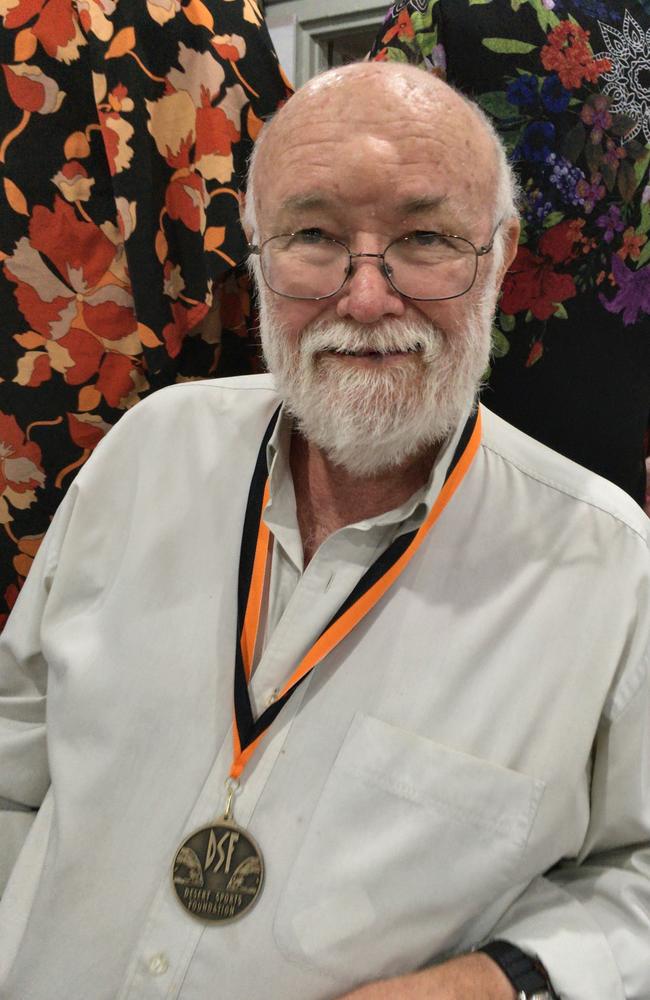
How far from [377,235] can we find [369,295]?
8cm

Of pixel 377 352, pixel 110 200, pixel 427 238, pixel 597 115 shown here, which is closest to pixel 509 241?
pixel 427 238

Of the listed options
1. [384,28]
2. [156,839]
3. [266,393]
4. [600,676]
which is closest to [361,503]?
[266,393]

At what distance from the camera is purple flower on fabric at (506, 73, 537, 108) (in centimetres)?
122

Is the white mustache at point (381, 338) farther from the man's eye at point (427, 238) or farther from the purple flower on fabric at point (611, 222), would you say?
the purple flower on fabric at point (611, 222)

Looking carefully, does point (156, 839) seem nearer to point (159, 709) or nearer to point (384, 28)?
point (159, 709)

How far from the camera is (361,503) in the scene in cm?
109

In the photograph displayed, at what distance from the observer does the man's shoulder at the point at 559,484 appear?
3.38 feet

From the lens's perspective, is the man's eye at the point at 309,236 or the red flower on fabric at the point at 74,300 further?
the red flower on fabric at the point at 74,300

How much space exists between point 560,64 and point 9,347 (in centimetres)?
97

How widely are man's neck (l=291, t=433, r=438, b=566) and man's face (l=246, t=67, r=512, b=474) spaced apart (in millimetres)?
74

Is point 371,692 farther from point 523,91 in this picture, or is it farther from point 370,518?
point 523,91

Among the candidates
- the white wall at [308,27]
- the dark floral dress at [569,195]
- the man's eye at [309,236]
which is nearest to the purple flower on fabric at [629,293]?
the dark floral dress at [569,195]

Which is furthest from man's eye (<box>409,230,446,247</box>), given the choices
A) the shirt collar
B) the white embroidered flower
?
the white embroidered flower

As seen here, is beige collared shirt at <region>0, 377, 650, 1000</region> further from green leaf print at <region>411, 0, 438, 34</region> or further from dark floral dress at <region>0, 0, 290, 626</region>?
green leaf print at <region>411, 0, 438, 34</region>
